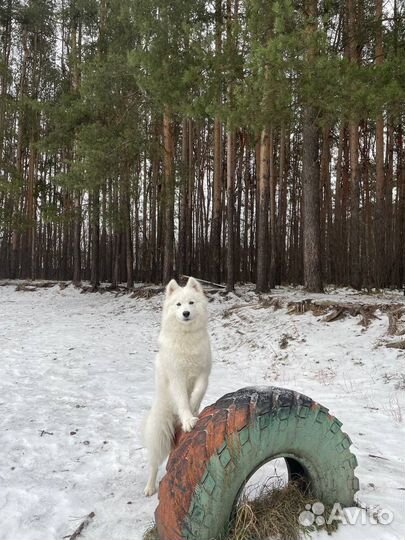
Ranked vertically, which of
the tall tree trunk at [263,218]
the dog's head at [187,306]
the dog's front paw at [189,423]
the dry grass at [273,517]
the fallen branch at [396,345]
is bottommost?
the dry grass at [273,517]

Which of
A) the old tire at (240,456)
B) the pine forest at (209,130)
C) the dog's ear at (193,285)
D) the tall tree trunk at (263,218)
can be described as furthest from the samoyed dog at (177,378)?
the tall tree trunk at (263,218)

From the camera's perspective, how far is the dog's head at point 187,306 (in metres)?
3.16

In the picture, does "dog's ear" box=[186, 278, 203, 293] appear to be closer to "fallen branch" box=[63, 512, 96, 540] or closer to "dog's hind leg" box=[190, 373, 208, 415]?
"dog's hind leg" box=[190, 373, 208, 415]

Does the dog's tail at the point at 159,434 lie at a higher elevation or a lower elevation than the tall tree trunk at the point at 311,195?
lower

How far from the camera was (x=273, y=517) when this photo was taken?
213 cm

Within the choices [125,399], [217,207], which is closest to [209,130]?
[217,207]

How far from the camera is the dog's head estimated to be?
316 cm

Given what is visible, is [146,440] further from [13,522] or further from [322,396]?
[322,396]

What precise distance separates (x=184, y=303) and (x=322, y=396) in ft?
10.7

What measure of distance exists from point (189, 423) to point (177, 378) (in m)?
0.35

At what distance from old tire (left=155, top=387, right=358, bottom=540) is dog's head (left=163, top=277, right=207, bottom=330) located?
930mm

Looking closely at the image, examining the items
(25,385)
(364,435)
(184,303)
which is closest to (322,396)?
(364,435)

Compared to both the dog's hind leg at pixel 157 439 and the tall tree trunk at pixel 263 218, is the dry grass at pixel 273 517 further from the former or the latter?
the tall tree trunk at pixel 263 218

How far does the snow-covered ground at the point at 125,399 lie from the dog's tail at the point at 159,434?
0.31 m
